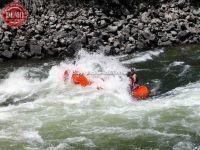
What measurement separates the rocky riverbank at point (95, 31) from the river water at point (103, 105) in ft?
2.61

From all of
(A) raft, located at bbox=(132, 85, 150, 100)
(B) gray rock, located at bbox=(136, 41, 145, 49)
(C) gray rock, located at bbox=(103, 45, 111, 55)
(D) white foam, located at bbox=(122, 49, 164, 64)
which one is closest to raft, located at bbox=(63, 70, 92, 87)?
(A) raft, located at bbox=(132, 85, 150, 100)

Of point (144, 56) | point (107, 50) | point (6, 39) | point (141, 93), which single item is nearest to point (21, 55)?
point (6, 39)

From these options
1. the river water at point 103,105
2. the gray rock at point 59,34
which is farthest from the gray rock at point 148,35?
the gray rock at point 59,34

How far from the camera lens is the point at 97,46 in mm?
20672

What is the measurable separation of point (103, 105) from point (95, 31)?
763 centimetres

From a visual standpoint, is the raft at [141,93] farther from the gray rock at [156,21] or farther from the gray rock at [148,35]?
the gray rock at [156,21]

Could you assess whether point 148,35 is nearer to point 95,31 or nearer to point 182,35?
point 182,35

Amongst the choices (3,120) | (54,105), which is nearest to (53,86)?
(54,105)

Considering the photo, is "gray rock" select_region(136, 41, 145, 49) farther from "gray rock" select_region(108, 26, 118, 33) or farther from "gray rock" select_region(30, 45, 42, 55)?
"gray rock" select_region(30, 45, 42, 55)

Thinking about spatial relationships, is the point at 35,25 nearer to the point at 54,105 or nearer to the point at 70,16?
the point at 70,16

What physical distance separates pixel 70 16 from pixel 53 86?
6.39 meters

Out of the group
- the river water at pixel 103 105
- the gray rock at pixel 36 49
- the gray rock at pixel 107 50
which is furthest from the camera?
the gray rock at pixel 36 49

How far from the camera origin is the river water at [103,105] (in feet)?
38.5

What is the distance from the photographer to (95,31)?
21.3 metres
